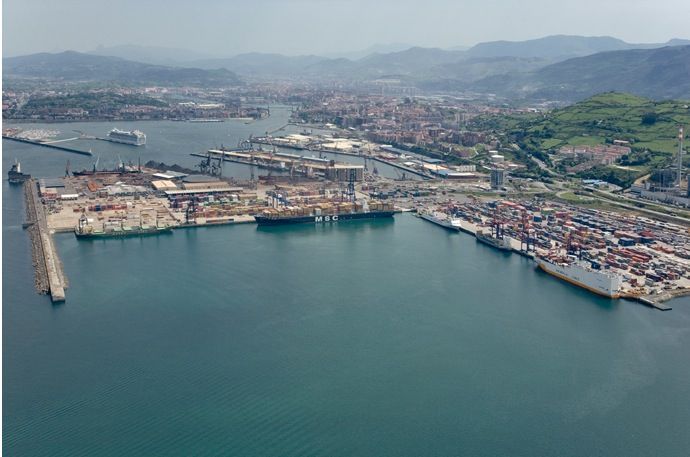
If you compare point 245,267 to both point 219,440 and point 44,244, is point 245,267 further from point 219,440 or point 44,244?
point 219,440

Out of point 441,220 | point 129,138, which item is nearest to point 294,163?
point 441,220

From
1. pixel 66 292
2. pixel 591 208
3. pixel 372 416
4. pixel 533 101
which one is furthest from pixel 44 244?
pixel 533 101

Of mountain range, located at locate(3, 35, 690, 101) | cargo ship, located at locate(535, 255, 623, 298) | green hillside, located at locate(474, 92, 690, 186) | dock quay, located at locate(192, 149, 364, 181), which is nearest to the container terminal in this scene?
cargo ship, located at locate(535, 255, 623, 298)

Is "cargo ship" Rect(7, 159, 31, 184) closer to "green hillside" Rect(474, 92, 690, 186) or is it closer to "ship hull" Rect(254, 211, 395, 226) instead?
"ship hull" Rect(254, 211, 395, 226)

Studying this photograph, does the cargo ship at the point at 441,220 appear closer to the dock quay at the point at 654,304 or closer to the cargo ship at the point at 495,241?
the cargo ship at the point at 495,241

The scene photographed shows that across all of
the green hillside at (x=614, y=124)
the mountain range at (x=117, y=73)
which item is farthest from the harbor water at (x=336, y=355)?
the mountain range at (x=117, y=73)

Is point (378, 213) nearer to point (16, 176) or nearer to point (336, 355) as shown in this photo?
point (336, 355)
